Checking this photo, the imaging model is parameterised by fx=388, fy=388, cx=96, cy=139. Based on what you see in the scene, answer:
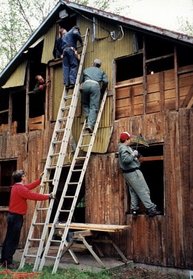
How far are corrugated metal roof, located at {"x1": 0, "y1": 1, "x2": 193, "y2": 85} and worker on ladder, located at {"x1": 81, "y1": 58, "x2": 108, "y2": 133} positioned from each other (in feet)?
3.69

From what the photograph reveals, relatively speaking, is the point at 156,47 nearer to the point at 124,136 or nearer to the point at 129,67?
the point at 129,67

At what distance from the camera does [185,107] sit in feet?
26.1

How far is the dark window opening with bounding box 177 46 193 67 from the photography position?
8.30 metres

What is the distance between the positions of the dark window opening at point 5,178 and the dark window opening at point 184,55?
5961mm

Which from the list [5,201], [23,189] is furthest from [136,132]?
[5,201]

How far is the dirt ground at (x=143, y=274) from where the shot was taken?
7.38m

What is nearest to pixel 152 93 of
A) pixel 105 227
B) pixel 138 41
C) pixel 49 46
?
pixel 138 41

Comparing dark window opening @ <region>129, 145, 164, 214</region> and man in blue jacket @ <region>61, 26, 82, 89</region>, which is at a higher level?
man in blue jacket @ <region>61, 26, 82, 89</region>

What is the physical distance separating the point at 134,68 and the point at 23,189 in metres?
4.85

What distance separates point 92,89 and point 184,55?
219cm

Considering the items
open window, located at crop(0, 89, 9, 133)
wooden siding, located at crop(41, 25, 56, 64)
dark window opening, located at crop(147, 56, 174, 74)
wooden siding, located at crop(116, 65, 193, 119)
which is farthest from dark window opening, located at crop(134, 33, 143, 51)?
open window, located at crop(0, 89, 9, 133)

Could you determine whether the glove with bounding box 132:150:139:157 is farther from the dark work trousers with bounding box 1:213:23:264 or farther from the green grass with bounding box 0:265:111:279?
the dark work trousers with bounding box 1:213:23:264

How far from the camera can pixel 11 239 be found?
316 inches

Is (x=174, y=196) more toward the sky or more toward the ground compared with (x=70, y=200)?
more toward the sky
